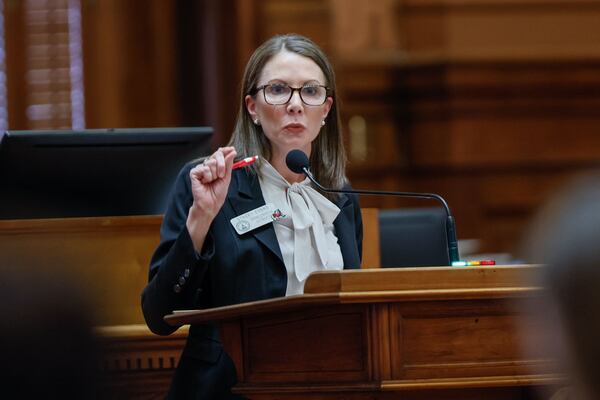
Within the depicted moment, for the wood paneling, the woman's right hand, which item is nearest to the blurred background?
A: the wood paneling

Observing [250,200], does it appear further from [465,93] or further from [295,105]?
[465,93]

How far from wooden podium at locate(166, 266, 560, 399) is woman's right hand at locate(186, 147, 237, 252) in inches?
14.5

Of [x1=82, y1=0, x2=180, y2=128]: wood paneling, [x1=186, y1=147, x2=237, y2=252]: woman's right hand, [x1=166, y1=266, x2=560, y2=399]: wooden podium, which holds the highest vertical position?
[x1=82, y1=0, x2=180, y2=128]: wood paneling

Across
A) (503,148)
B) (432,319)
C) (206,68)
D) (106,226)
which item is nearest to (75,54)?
(206,68)

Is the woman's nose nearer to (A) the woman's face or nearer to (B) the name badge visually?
(A) the woman's face

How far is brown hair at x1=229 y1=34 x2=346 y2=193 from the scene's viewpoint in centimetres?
256

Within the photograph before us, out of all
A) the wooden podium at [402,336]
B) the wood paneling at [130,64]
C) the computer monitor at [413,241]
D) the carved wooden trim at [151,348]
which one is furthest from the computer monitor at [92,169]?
the wood paneling at [130,64]

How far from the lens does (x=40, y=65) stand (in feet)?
20.8

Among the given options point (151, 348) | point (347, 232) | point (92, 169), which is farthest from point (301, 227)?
point (92, 169)

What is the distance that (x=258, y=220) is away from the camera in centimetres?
241

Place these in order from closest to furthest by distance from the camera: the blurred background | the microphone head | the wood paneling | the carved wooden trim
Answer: the microphone head < the carved wooden trim < the blurred background < the wood paneling

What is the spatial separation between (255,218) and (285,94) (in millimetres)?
329

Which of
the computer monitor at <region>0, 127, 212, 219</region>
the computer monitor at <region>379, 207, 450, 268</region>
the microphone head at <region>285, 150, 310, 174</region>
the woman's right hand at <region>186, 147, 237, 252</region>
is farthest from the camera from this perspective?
the computer monitor at <region>379, 207, 450, 268</region>

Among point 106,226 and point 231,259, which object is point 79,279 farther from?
point 106,226
